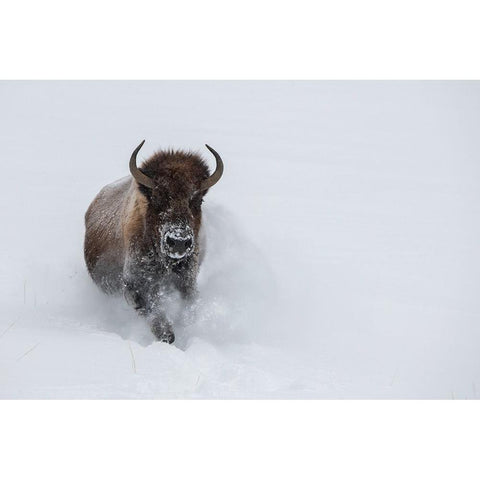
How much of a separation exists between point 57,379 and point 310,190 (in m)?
7.66

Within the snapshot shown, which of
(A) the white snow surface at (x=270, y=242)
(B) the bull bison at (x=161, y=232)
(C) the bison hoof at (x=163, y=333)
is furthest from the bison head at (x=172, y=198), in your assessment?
(A) the white snow surface at (x=270, y=242)

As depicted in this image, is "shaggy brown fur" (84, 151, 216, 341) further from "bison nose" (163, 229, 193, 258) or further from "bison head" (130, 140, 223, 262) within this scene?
"bison nose" (163, 229, 193, 258)

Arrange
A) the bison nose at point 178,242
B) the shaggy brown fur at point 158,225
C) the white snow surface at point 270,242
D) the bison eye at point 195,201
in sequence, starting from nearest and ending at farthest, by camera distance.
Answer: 1. the white snow surface at point 270,242
2. the bison nose at point 178,242
3. the shaggy brown fur at point 158,225
4. the bison eye at point 195,201

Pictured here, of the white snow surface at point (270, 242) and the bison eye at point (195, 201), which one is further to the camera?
the bison eye at point (195, 201)

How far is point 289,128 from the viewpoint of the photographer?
44.7 feet

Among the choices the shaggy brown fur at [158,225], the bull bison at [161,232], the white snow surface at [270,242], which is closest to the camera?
the white snow surface at [270,242]

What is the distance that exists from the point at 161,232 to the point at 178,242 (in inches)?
15.3

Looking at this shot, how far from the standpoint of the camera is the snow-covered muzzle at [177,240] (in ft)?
20.4

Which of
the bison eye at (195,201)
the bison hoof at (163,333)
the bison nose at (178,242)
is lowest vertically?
the bison hoof at (163,333)

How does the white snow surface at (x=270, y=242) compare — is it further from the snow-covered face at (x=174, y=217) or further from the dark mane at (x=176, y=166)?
the dark mane at (x=176, y=166)

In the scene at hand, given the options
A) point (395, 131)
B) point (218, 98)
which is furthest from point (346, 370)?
point (218, 98)

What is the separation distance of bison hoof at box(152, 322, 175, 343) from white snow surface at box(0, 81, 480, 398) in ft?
0.62

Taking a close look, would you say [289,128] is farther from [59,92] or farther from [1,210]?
[1,210]

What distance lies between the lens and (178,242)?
6195 millimetres
